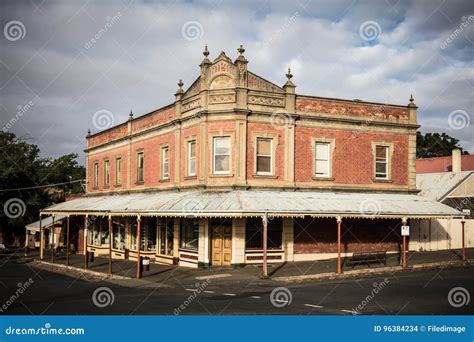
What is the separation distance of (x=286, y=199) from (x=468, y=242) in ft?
46.7

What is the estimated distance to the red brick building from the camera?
24.2 metres

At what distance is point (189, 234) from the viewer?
1030 inches

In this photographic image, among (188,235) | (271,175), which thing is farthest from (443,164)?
(188,235)

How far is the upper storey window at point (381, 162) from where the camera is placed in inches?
1099

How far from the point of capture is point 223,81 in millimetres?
25234

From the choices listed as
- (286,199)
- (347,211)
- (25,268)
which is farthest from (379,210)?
(25,268)

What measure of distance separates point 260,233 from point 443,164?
30.7m

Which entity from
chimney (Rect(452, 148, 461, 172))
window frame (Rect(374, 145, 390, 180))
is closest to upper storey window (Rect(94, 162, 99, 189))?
window frame (Rect(374, 145, 390, 180))

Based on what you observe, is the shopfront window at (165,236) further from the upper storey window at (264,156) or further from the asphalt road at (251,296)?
the asphalt road at (251,296)

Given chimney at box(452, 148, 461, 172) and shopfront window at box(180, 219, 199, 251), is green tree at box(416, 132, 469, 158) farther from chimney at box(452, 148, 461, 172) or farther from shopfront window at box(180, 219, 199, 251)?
shopfront window at box(180, 219, 199, 251)

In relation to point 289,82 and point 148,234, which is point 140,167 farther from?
point 289,82

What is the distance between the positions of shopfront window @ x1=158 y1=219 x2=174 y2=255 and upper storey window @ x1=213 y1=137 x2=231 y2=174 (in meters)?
4.43

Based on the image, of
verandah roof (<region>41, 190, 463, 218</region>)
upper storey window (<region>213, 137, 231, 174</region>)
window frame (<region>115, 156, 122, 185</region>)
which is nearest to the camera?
verandah roof (<region>41, 190, 463, 218</region>)

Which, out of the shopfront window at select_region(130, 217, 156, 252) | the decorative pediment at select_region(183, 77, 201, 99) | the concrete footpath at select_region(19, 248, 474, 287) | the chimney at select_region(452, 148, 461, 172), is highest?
the decorative pediment at select_region(183, 77, 201, 99)
